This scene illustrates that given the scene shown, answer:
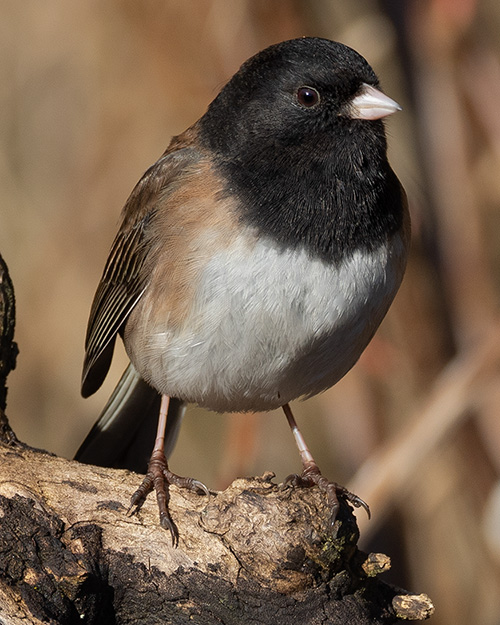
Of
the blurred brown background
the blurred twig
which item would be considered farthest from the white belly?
the blurred brown background

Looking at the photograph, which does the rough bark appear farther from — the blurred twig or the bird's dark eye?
the blurred twig

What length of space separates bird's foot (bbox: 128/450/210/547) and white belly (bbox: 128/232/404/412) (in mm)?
231

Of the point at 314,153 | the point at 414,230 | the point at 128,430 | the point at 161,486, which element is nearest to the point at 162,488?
the point at 161,486

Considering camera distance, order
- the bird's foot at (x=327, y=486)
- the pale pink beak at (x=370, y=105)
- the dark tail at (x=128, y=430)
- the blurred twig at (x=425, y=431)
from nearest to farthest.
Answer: the bird's foot at (x=327, y=486)
the pale pink beak at (x=370, y=105)
the dark tail at (x=128, y=430)
the blurred twig at (x=425, y=431)

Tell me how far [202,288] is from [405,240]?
0.58m

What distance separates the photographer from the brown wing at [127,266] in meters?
2.23

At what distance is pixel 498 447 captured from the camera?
3.24 meters

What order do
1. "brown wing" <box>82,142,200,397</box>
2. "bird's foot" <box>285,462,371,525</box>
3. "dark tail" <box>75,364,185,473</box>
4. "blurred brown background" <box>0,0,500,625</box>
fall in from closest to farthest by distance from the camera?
"bird's foot" <box>285,462,371,525</box> < "brown wing" <box>82,142,200,397</box> < "dark tail" <box>75,364,185,473</box> < "blurred brown background" <box>0,0,500,625</box>

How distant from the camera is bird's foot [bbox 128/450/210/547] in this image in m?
1.87

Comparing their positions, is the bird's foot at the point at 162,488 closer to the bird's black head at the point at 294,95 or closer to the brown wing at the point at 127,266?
the brown wing at the point at 127,266

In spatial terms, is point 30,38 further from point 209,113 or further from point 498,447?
point 498,447

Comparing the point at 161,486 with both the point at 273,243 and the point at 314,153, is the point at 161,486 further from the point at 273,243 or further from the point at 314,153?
the point at 314,153

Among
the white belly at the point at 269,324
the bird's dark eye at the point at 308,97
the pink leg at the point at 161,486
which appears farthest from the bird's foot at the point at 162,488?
the bird's dark eye at the point at 308,97

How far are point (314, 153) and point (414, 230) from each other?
4.37ft
